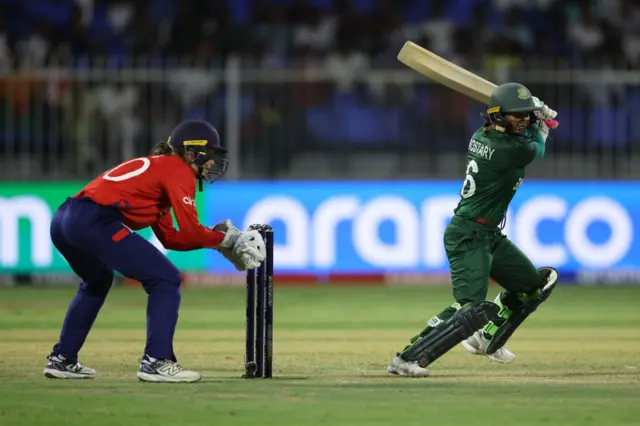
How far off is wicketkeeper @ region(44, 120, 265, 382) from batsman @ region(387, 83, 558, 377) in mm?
1455

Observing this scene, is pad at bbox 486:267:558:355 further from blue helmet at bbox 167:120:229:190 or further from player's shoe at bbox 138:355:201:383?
blue helmet at bbox 167:120:229:190

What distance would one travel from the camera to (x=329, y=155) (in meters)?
19.0

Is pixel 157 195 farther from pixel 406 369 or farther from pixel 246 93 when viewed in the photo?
pixel 246 93

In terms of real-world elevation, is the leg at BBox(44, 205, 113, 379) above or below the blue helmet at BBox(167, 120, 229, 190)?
below

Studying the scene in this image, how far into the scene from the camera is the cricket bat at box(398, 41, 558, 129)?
440 inches

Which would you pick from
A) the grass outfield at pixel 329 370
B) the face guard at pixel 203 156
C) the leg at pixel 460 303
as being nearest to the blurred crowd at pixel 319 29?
the grass outfield at pixel 329 370

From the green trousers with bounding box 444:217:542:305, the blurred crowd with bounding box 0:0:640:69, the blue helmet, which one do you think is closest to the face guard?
the blue helmet

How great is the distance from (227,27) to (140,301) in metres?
5.68

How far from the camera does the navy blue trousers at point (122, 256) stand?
947cm

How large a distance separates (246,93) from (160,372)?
10.1 meters

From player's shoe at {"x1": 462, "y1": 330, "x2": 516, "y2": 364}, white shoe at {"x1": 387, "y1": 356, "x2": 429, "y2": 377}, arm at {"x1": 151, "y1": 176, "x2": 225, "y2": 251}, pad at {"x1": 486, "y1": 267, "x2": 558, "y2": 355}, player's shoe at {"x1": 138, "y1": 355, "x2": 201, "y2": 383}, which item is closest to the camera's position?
arm at {"x1": 151, "y1": 176, "x2": 225, "y2": 251}

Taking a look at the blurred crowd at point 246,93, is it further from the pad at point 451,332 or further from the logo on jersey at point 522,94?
the pad at point 451,332

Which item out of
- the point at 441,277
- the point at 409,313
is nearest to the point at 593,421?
the point at 409,313

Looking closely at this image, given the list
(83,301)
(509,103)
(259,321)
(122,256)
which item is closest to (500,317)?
(509,103)
